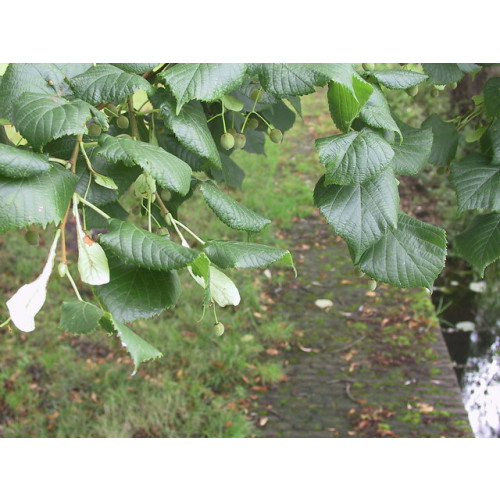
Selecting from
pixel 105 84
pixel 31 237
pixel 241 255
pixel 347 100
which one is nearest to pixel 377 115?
pixel 347 100

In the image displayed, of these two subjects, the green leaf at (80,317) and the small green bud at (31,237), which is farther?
the small green bud at (31,237)

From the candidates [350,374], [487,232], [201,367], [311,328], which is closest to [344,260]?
[311,328]

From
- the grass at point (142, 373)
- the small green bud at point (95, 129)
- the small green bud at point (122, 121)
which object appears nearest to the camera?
the small green bud at point (95, 129)

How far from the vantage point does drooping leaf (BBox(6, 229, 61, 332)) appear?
2.42 feet

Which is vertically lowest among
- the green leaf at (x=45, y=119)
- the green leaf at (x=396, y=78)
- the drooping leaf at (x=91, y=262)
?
the drooping leaf at (x=91, y=262)

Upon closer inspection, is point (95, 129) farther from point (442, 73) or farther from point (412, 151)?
point (442, 73)

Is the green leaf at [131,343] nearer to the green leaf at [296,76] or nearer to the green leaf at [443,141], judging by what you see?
the green leaf at [296,76]

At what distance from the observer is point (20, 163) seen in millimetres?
748

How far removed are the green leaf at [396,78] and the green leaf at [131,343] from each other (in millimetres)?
644

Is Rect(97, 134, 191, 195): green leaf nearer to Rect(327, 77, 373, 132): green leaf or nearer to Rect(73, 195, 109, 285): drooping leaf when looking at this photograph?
Rect(73, 195, 109, 285): drooping leaf

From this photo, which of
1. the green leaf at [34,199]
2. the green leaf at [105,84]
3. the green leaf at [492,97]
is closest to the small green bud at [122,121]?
the green leaf at [105,84]

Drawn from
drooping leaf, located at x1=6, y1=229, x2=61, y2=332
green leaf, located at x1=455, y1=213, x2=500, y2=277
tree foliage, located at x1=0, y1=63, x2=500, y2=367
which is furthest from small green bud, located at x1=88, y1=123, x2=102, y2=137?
green leaf, located at x1=455, y1=213, x2=500, y2=277

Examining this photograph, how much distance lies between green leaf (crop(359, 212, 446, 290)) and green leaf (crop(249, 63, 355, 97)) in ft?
1.07

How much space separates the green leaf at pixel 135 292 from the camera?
0.83 metres
